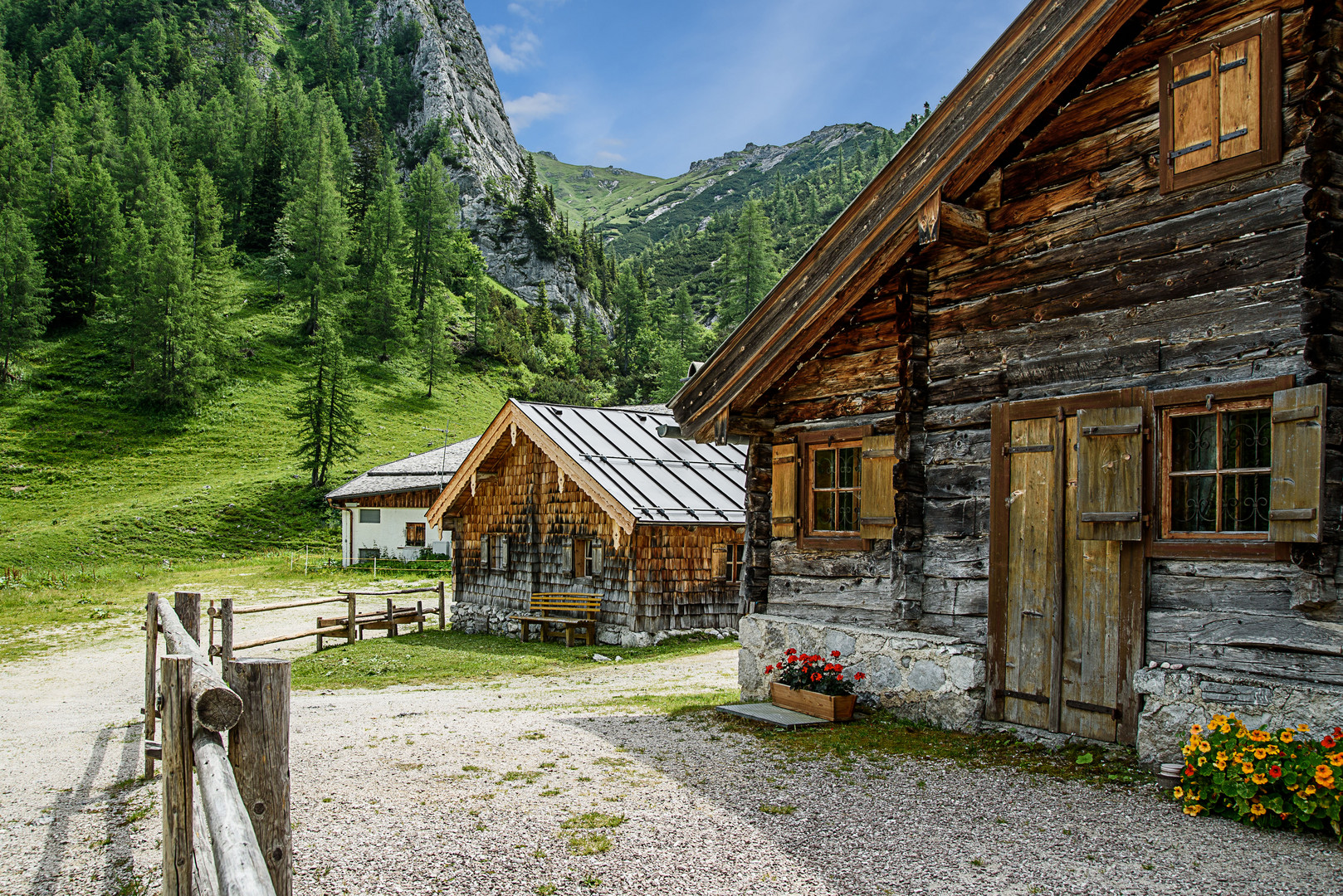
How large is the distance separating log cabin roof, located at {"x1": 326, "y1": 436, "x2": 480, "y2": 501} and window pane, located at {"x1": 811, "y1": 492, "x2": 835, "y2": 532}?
1097 inches

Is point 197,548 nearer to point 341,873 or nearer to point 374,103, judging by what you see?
A: point 341,873

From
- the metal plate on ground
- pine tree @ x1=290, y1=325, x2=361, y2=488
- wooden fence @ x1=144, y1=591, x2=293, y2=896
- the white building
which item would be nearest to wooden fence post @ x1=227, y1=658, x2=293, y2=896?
wooden fence @ x1=144, y1=591, x2=293, y2=896

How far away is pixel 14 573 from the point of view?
30.4 metres

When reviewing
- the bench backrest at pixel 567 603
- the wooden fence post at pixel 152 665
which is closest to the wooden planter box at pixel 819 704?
the wooden fence post at pixel 152 665

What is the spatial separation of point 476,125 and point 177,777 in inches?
6185

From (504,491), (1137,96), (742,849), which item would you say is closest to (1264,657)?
(742,849)

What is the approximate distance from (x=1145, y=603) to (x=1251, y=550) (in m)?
0.93

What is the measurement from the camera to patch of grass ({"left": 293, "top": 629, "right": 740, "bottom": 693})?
1529 cm

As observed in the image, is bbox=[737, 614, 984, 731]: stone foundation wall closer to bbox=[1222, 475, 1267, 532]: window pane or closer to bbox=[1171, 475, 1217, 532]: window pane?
bbox=[1171, 475, 1217, 532]: window pane

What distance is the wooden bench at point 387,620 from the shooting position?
762 inches

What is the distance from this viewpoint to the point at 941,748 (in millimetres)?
7793

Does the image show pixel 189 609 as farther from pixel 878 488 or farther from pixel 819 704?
pixel 878 488

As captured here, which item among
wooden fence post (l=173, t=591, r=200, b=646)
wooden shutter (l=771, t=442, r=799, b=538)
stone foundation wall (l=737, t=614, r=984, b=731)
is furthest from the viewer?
wooden shutter (l=771, t=442, r=799, b=538)

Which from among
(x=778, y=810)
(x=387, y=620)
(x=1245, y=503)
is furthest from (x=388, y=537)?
(x=1245, y=503)
